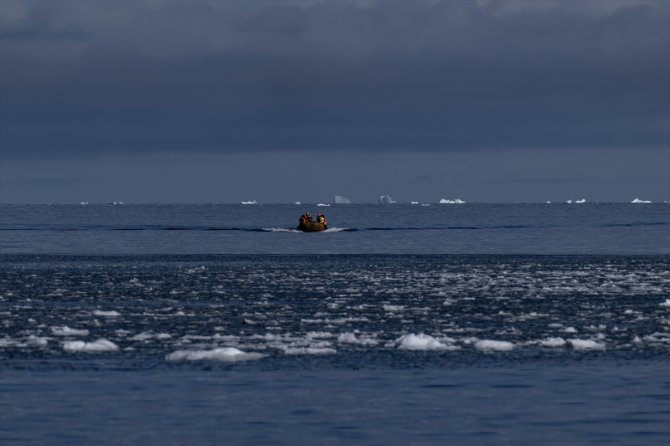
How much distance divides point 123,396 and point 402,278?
29.7 metres

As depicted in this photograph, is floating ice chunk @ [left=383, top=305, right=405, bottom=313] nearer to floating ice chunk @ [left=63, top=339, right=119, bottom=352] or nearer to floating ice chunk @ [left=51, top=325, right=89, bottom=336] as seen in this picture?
floating ice chunk @ [left=51, top=325, right=89, bottom=336]

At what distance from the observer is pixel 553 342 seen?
2566 cm

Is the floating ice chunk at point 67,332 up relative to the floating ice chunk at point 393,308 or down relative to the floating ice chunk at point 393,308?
down

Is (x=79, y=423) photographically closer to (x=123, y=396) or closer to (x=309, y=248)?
(x=123, y=396)

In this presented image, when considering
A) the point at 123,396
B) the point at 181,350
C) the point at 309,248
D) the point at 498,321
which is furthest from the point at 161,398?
the point at 309,248

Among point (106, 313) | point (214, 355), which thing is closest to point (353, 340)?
point (214, 355)

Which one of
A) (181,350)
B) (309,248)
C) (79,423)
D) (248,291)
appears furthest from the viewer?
(309,248)

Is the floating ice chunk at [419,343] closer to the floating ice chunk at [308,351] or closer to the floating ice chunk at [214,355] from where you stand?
the floating ice chunk at [308,351]

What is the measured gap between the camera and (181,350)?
961 inches

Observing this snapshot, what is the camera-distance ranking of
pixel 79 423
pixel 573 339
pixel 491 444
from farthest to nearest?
1. pixel 573 339
2. pixel 79 423
3. pixel 491 444

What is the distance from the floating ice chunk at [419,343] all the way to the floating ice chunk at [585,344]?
2.43 meters

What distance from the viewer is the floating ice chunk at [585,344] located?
81.8 ft

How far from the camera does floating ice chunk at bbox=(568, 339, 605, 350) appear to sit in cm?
2492

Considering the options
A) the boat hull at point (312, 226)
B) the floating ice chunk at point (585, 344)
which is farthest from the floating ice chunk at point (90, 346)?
the boat hull at point (312, 226)
